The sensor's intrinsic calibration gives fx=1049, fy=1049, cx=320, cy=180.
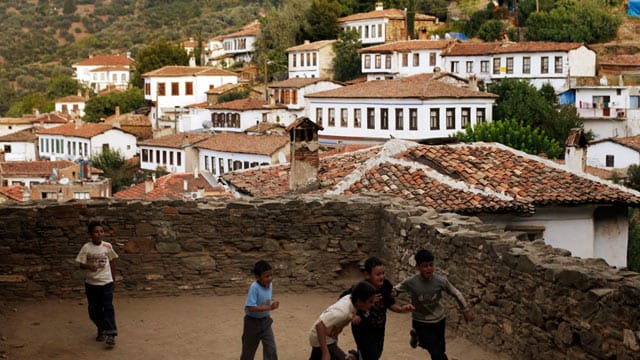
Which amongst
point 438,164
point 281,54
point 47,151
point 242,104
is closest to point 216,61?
point 281,54

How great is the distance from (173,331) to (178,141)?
194 ft

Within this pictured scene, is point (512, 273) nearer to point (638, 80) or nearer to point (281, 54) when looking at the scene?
point (638, 80)

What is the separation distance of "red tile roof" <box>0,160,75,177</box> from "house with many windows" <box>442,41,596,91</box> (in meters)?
28.4

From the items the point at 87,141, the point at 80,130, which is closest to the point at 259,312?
the point at 87,141

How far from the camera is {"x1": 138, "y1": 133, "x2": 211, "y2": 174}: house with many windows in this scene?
6688 centimetres

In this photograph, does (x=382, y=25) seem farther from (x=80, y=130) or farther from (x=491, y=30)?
(x=80, y=130)

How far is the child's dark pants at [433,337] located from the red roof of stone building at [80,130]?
70703 mm

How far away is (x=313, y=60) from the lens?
84312 mm

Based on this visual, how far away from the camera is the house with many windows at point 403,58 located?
249 feet

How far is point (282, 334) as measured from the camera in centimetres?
1125

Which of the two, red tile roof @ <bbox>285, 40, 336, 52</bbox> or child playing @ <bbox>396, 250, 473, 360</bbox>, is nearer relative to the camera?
child playing @ <bbox>396, 250, 473, 360</bbox>

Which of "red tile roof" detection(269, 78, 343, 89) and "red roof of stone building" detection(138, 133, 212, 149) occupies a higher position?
"red tile roof" detection(269, 78, 343, 89)

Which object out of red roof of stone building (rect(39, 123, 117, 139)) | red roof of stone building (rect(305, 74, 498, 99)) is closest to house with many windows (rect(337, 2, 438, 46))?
red roof of stone building (rect(39, 123, 117, 139))

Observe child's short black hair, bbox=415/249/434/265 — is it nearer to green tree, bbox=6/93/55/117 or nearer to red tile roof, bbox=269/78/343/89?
red tile roof, bbox=269/78/343/89
